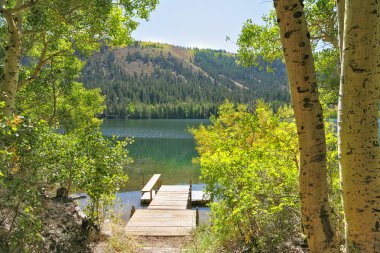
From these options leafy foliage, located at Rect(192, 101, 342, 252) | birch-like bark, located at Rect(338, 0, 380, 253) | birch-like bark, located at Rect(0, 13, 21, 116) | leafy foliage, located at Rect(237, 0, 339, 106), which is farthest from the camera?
leafy foliage, located at Rect(237, 0, 339, 106)

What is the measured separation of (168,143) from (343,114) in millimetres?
57273

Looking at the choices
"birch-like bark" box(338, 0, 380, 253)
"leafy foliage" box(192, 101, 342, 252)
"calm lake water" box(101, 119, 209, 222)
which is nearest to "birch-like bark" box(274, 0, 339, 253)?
"birch-like bark" box(338, 0, 380, 253)

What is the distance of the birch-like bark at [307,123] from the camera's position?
283 centimetres

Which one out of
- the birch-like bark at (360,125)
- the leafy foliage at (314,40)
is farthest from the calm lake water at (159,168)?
the birch-like bark at (360,125)

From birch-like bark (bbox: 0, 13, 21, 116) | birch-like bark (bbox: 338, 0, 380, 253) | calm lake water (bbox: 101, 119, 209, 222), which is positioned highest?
birch-like bark (bbox: 0, 13, 21, 116)

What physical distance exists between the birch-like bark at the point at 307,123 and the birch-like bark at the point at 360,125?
0.20 meters

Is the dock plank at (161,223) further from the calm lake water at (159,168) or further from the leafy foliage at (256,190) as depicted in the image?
the leafy foliage at (256,190)

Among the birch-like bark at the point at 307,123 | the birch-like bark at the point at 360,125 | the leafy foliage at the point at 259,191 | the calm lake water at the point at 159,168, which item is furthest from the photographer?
the calm lake water at the point at 159,168

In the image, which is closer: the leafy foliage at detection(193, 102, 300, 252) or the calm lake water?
the leafy foliage at detection(193, 102, 300, 252)

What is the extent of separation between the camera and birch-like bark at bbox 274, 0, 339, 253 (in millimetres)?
2832

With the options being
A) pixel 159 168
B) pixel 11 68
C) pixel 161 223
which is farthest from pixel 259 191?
pixel 159 168

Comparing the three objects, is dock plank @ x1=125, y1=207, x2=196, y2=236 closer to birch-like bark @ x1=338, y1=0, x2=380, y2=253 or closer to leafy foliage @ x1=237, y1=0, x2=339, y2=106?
leafy foliage @ x1=237, y1=0, x2=339, y2=106

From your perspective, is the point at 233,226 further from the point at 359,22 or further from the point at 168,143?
the point at 168,143

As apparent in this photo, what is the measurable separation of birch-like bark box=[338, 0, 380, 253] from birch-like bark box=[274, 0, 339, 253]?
20cm
